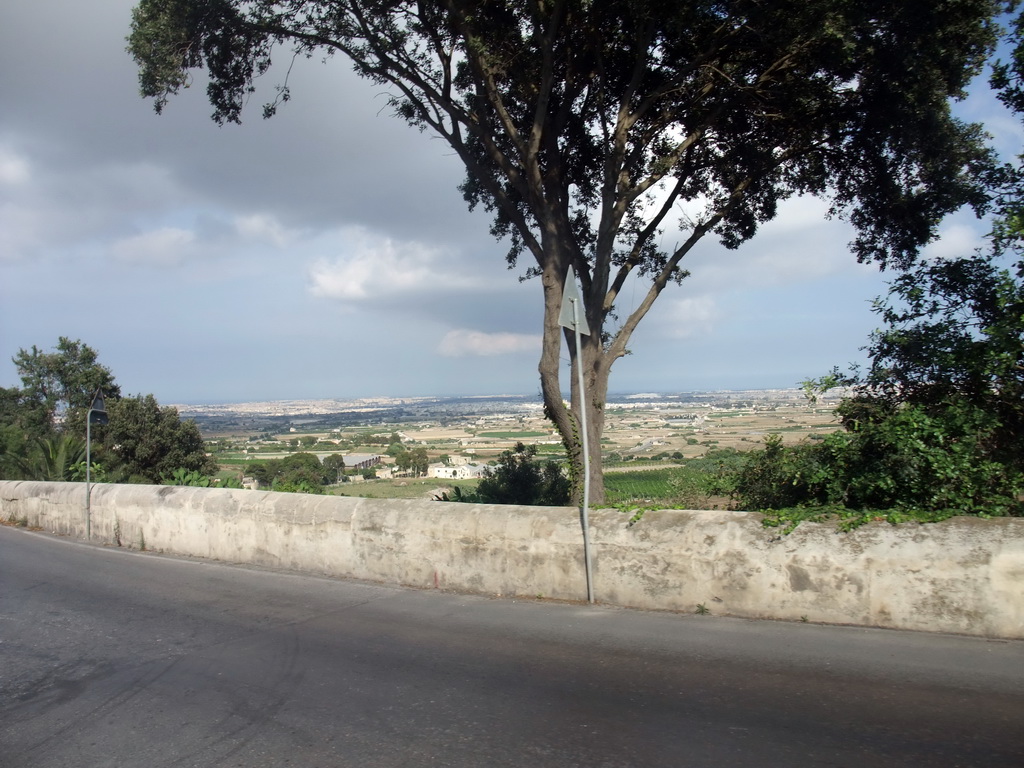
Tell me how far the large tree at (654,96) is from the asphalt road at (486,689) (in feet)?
12.9

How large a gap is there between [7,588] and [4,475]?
1542 cm

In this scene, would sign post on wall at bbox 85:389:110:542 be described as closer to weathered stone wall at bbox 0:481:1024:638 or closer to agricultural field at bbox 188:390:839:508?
weathered stone wall at bbox 0:481:1024:638

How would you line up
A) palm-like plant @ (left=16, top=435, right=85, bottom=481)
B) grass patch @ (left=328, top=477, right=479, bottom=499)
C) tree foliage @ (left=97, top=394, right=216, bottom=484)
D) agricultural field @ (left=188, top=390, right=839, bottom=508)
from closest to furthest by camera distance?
1. agricultural field @ (left=188, top=390, right=839, bottom=508)
2. grass patch @ (left=328, top=477, right=479, bottom=499)
3. palm-like plant @ (left=16, top=435, right=85, bottom=481)
4. tree foliage @ (left=97, top=394, right=216, bottom=484)

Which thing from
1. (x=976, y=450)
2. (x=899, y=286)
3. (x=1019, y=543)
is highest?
(x=899, y=286)

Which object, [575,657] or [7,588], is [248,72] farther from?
[575,657]

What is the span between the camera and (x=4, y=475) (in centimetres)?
2219

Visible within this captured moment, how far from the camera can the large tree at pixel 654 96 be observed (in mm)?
10305

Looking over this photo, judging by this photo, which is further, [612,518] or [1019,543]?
[612,518]

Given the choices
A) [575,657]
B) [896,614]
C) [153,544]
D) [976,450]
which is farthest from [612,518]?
[153,544]

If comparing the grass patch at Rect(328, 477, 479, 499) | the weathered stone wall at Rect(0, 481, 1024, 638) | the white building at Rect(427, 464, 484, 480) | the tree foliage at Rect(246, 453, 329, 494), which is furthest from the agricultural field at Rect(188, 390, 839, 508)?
the weathered stone wall at Rect(0, 481, 1024, 638)

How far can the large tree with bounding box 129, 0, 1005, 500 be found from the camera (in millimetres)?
10305

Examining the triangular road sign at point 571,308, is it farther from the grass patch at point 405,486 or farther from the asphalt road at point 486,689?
the grass patch at point 405,486

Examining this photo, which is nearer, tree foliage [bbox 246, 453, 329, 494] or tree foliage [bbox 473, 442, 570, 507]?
tree foliage [bbox 246, 453, 329, 494]

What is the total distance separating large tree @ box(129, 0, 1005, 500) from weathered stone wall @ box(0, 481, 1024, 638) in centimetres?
257
